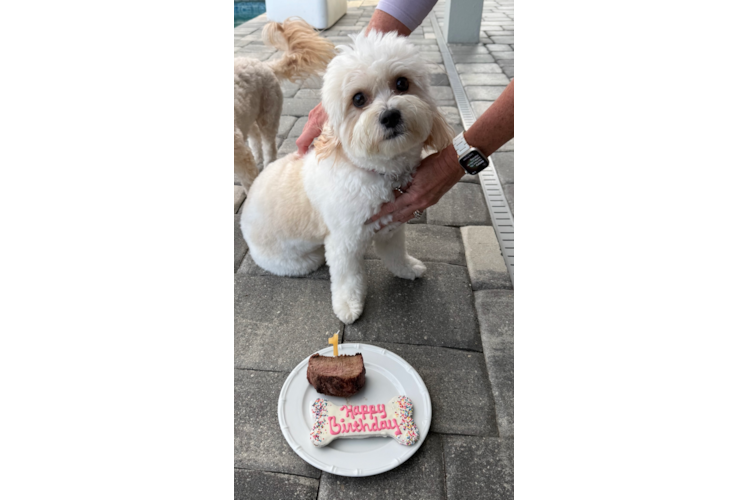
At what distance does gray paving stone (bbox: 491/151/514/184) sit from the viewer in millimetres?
3143

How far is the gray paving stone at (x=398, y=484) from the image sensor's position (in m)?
1.32

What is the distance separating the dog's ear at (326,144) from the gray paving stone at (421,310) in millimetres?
834

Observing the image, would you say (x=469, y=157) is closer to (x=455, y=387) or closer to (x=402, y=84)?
(x=402, y=84)

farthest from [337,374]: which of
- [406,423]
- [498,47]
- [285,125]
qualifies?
[498,47]

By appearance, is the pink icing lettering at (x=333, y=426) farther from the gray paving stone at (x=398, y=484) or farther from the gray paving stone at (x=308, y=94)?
the gray paving stone at (x=308, y=94)

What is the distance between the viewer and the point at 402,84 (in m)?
1.55

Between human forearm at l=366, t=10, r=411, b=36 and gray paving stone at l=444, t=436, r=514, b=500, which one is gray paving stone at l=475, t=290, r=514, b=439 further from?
human forearm at l=366, t=10, r=411, b=36

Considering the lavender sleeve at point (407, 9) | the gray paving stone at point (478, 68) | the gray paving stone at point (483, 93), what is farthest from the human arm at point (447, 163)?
the gray paving stone at point (478, 68)

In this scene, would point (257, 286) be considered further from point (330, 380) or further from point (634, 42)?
point (634, 42)

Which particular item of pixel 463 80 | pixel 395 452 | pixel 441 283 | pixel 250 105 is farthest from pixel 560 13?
pixel 463 80

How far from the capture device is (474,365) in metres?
1.76

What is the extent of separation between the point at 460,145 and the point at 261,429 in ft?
4.59

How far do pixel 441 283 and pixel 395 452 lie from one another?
1031 mm

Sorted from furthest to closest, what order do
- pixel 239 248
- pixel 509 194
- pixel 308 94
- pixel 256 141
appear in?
pixel 308 94, pixel 256 141, pixel 509 194, pixel 239 248
